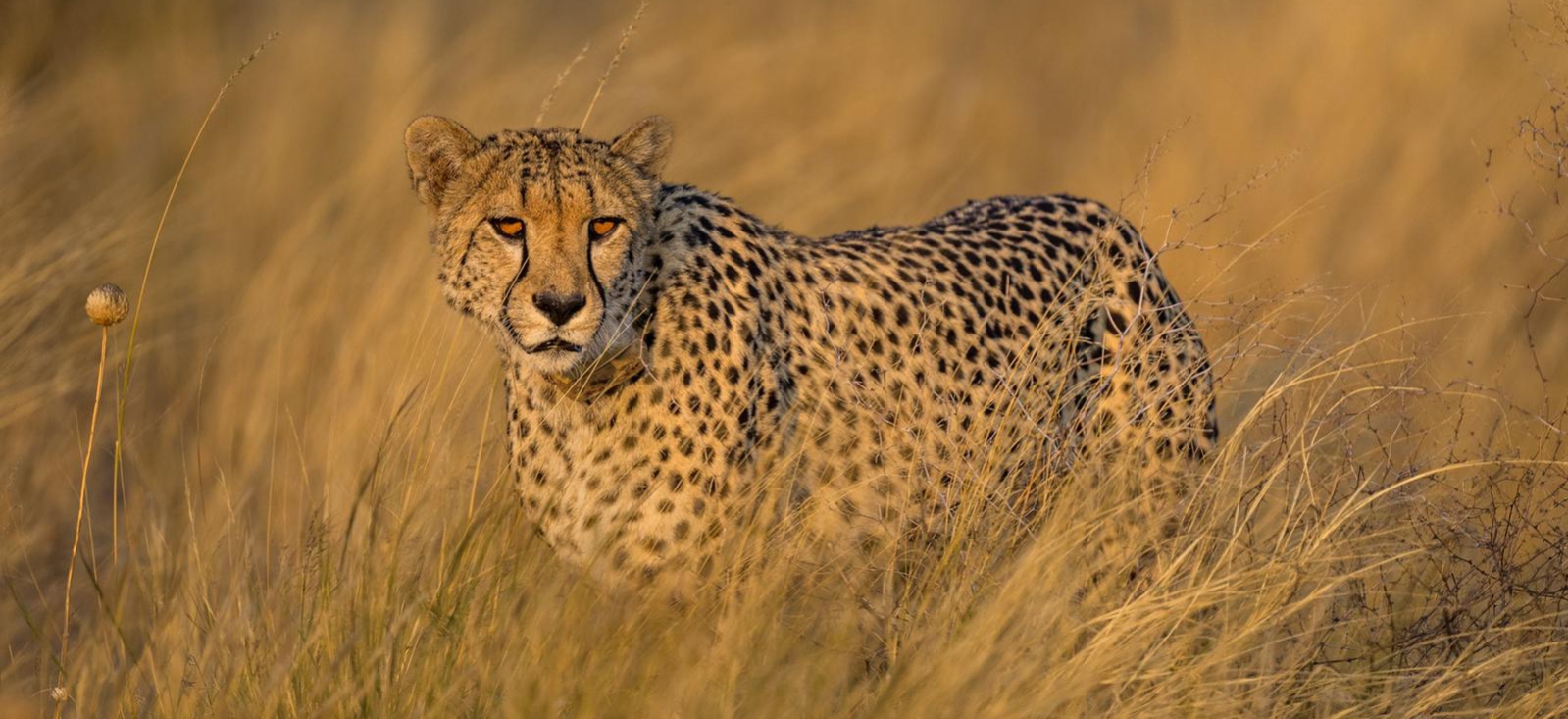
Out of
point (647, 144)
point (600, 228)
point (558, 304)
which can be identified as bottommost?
point (558, 304)

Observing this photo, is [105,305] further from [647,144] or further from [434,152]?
[647,144]

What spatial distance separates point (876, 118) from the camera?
8.73 meters

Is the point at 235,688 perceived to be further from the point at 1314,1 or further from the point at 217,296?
the point at 1314,1

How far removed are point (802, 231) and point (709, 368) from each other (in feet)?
12.4

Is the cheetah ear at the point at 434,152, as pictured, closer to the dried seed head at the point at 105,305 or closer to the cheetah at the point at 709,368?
the cheetah at the point at 709,368

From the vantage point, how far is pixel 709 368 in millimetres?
3496

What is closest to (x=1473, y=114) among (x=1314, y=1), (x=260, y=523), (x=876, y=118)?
(x=1314, y=1)

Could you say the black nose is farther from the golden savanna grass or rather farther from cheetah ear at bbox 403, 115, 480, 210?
cheetah ear at bbox 403, 115, 480, 210

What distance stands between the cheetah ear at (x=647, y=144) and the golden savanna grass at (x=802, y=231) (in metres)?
0.56

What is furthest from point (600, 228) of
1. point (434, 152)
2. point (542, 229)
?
point (434, 152)

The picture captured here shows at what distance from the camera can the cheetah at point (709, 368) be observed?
335 centimetres

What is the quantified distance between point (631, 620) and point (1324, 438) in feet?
4.03

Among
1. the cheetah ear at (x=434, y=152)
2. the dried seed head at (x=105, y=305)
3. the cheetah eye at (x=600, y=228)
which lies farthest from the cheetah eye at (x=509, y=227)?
the dried seed head at (x=105, y=305)

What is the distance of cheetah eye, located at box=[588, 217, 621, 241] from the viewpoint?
3.42m
